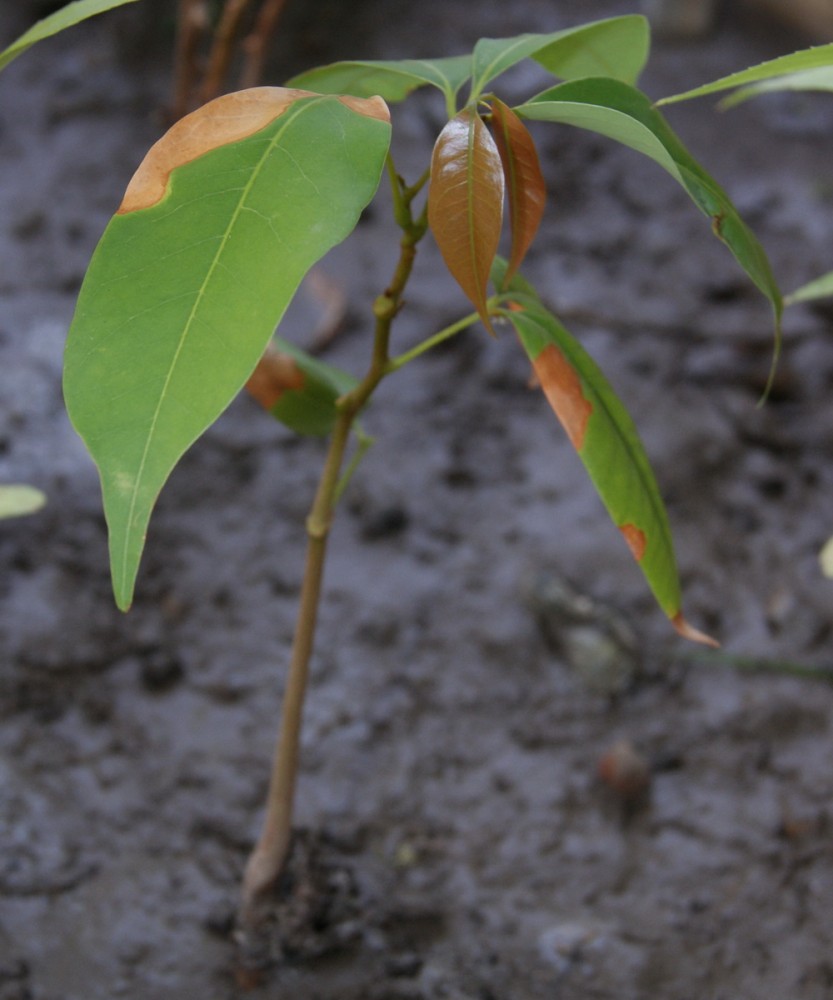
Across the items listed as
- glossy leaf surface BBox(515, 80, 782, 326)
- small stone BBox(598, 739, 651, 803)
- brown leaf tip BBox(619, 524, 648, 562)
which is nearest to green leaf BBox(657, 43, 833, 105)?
glossy leaf surface BBox(515, 80, 782, 326)

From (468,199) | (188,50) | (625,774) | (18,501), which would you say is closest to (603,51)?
(468,199)

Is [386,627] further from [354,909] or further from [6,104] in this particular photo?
[6,104]

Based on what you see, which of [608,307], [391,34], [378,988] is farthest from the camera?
[391,34]

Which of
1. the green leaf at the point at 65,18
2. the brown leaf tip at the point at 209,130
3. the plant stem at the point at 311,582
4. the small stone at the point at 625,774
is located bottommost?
the small stone at the point at 625,774

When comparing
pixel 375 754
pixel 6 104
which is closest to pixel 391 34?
pixel 6 104

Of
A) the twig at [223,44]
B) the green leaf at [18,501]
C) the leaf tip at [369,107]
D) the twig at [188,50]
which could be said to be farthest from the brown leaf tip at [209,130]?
the twig at [188,50]

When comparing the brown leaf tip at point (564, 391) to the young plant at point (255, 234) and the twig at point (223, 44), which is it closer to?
the young plant at point (255, 234)

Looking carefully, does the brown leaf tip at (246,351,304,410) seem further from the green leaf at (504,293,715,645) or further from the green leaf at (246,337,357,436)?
the green leaf at (504,293,715,645)
